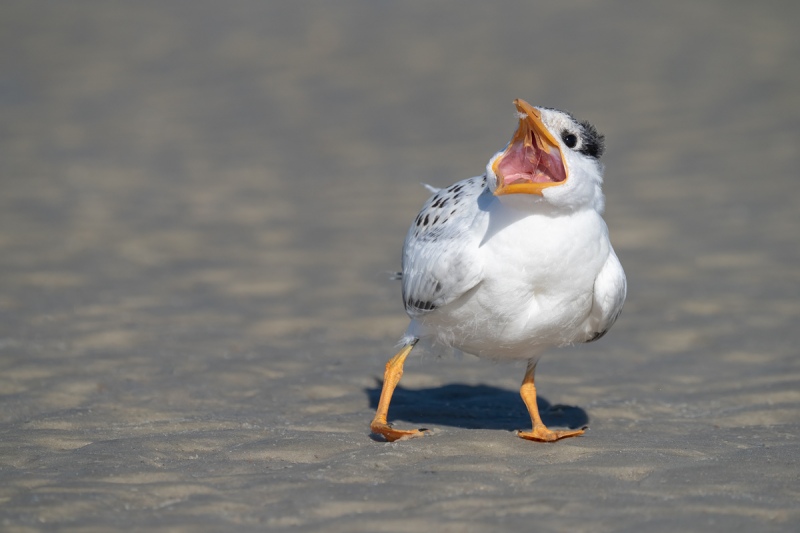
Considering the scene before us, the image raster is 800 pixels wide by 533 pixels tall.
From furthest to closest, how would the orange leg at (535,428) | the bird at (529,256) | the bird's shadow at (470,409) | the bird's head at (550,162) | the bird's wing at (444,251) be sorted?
the bird's shadow at (470,409)
the orange leg at (535,428)
the bird's wing at (444,251)
the bird at (529,256)
the bird's head at (550,162)

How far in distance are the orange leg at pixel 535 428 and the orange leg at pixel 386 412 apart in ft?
1.89

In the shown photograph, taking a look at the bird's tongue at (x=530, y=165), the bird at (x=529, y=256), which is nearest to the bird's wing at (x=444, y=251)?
the bird at (x=529, y=256)

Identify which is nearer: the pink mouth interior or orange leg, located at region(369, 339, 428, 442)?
the pink mouth interior

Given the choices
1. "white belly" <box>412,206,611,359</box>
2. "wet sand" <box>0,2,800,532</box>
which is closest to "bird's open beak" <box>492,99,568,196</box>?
"white belly" <box>412,206,611,359</box>

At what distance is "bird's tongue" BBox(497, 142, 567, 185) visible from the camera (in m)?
5.00

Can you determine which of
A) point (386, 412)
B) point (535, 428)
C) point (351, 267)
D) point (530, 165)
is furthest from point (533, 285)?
point (351, 267)

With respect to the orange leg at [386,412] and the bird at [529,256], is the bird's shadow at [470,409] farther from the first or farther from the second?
the bird at [529,256]

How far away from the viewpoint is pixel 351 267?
9508 millimetres

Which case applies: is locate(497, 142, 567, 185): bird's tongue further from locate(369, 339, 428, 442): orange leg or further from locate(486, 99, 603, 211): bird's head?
locate(369, 339, 428, 442): orange leg

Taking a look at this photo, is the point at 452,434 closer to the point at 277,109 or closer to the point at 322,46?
the point at 277,109

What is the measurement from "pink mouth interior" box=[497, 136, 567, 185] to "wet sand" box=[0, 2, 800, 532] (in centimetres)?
134

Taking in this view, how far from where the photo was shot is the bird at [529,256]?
16.2 ft

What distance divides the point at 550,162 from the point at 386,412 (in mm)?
1592

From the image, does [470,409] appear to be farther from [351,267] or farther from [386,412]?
[351,267]
